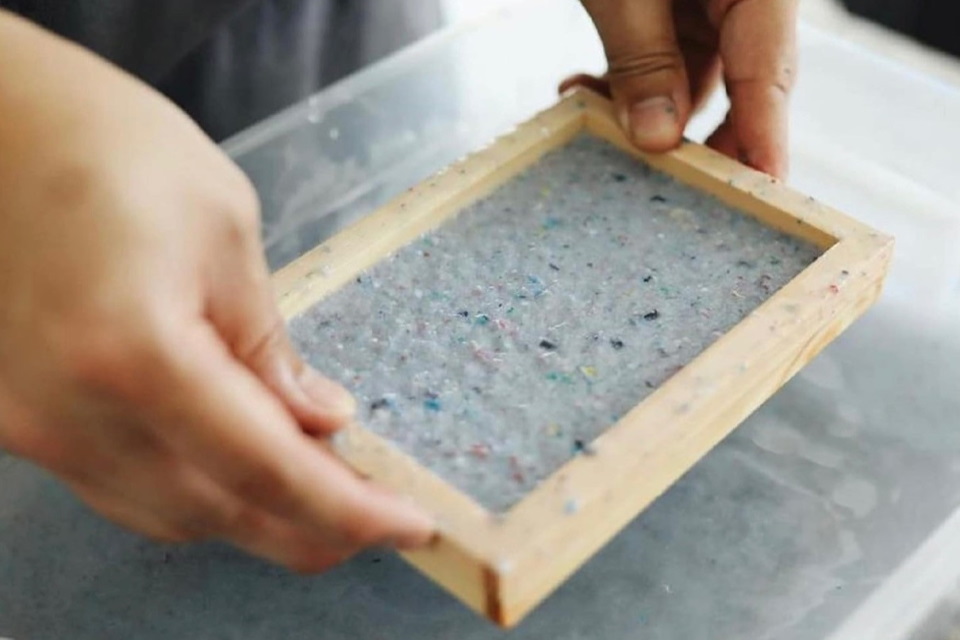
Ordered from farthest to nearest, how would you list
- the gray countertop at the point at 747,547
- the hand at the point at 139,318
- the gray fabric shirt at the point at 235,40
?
the gray fabric shirt at the point at 235,40 → the gray countertop at the point at 747,547 → the hand at the point at 139,318

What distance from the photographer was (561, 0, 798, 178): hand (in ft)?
2.20

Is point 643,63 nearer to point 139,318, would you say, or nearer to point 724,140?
point 724,140

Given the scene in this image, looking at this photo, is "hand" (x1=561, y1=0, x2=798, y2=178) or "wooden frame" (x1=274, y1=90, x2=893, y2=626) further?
"hand" (x1=561, y1=0, x2=798, y2=178)

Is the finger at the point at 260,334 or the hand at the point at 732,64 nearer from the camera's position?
the finger at the point at 260,334

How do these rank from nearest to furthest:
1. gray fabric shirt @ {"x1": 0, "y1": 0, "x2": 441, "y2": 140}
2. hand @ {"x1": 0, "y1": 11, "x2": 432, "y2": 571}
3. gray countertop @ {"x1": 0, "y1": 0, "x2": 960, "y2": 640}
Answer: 1. hand @ {"x1": 0, "y1": 11, "x2": 432, "y2": 571}
2. gray countertop @ {"x1": 0, "y1": 0, "x2": 960, "y2": 640}
3. gray fabric shirt @ {"x1": 0, "y1": 0, "x2": 441, "y2": 140}

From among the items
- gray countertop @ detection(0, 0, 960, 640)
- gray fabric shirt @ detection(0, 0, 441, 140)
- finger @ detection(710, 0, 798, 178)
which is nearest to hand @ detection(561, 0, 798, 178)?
finger @ detection(710, 0, 798, 178)

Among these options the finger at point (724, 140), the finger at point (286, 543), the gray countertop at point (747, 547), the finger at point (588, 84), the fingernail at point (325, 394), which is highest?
the fingernail at point (325, 394)

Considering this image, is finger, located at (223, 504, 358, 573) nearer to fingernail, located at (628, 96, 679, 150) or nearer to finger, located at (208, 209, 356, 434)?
finger, located at (208, 209, 356, 434)

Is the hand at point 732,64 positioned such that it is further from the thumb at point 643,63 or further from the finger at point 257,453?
the finger at point 257,453

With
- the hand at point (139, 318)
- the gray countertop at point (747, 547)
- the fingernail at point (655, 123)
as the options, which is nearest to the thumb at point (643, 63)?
the fingernail at point (655, 123)

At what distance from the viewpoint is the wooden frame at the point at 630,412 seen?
1.47 feet

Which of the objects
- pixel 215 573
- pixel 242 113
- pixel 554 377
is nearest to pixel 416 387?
pixel 554 377

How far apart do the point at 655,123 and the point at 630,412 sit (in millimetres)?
217

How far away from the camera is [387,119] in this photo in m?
0.93
